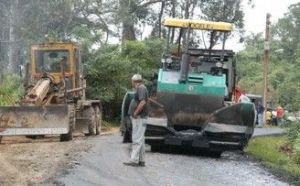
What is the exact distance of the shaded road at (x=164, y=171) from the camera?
36.6ft

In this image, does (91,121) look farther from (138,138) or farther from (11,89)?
(138,138)

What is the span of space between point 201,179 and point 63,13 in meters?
30.8

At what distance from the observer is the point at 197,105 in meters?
16.5

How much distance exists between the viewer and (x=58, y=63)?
21.1 metres

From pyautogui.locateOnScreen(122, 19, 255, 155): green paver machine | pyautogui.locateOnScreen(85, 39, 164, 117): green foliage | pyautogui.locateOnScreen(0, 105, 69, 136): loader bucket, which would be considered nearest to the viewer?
pyautogui.locateOnScreen(122, 19, 255, 155): green paver machine

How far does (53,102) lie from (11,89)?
9.53m

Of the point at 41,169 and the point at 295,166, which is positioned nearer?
the point at 41,169

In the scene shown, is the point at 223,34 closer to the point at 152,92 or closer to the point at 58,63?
the point at 152,92

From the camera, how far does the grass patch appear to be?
13.8 m

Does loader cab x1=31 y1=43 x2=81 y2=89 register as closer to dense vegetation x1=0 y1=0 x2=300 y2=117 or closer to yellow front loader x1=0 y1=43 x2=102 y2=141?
yellow front loader x1=0 y1=43 x2=102 y2=141

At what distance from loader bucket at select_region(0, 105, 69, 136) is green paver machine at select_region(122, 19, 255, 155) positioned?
2211 mm

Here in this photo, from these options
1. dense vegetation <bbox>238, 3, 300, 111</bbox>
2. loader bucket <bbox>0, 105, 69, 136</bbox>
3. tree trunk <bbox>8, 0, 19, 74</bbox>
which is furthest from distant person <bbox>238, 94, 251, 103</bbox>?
dense vegetation <bbox>238, 3, 300, 111</bbox>

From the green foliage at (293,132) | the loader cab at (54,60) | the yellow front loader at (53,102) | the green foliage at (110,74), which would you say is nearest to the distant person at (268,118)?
the green foliage at (110,74)

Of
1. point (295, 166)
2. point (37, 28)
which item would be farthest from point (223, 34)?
point (37, 28)
